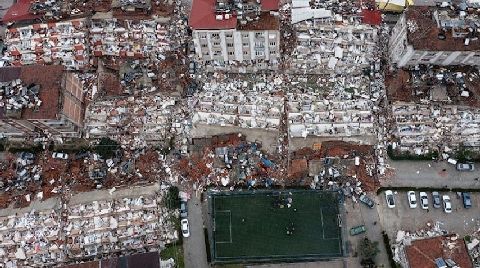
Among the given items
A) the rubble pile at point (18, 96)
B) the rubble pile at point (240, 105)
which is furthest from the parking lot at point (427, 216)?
the rubble pile at point (18, 96)

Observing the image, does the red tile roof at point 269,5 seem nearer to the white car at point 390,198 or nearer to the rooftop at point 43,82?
the rooftop at point 43,82

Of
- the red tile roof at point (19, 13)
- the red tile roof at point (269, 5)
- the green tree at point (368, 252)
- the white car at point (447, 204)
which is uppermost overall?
the red tile roof at point (19, 13)

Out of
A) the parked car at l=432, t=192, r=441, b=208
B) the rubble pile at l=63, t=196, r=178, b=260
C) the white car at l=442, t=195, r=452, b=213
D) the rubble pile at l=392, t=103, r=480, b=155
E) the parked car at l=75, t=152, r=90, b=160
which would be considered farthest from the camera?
the parked car at l=75, t=152, r=90, b=160

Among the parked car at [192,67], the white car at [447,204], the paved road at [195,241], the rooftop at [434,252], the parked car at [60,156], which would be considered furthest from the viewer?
the parked car at [192,67]

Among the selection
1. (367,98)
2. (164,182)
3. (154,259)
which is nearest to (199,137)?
(164,182)

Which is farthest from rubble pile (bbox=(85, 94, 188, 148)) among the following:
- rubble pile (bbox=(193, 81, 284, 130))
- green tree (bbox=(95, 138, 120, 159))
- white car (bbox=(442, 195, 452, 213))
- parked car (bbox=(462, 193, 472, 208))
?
parked car (bbox=(462, 193, 472, 208))

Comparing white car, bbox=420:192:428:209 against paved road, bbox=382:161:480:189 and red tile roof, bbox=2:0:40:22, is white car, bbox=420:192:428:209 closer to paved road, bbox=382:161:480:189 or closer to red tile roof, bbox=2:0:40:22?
Answer: paved road, bbox=382:161:480:189

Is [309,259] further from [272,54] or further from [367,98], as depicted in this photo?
[272,54]

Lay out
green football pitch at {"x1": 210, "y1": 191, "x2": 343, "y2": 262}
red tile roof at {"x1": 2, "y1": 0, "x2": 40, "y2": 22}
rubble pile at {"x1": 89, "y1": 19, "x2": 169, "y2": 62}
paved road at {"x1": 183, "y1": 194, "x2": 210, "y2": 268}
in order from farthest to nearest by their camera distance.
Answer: rubble pile at {"x1": 89, "y1": 19, "x2": 169, "y2": 62} < red tile roof at {"x1": 2, "y1": 0, "x2": 40, "y2": 22} < paved road at {"x1": 183, "y1": 194, "x2": 210, "y2": 268} < green football pitch at {"x1": 210, "y1": 191, "x2": 343, "y2": 262}

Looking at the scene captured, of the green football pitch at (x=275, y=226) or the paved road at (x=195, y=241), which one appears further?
the paved road at (x=195, y=241)
